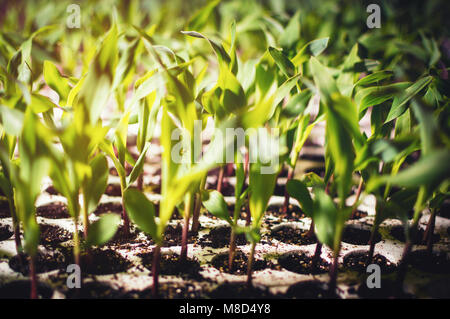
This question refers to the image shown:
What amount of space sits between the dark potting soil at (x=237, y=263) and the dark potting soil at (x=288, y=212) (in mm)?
212

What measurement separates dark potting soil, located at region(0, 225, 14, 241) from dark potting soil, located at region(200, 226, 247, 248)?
1.33 feet

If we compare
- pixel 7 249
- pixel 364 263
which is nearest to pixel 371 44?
pixel 364 263

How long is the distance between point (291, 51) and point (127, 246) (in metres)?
0.61

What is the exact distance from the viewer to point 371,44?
95cm

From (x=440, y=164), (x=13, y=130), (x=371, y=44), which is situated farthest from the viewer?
(x=371, y=44)

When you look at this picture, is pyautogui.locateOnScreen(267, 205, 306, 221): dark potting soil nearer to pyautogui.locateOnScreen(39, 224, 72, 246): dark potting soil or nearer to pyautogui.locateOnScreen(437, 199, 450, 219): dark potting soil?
pyautogui.locateOnScreen(437, 199, 450, 219): dark potting soil

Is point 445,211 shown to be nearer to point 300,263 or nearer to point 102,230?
point 300,263

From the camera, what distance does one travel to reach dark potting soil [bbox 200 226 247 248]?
2.19 feet

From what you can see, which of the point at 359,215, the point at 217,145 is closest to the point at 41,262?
the point at 217,145

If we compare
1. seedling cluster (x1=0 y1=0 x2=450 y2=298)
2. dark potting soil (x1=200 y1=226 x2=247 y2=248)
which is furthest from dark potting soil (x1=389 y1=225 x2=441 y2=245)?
dark potting soil (x1=200 y1=226 x2=247 y2=248)

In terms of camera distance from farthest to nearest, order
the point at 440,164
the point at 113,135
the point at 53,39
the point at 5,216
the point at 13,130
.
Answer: the point at 53,39 < the point at 5,216 < the point at 113,135 < the point at 13,130 < the point at 440,164

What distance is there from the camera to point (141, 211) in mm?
471

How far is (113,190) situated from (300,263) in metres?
0.56
